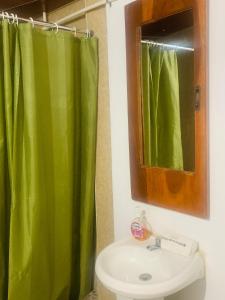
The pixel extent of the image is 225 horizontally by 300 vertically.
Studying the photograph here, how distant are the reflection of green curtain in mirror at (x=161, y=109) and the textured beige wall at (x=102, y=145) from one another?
0.88ft

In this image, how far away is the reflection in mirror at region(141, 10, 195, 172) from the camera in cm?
128

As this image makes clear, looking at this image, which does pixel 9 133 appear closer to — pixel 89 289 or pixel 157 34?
pixel 157 34

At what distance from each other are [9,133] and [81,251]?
0.85 m

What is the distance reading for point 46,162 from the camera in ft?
5.08

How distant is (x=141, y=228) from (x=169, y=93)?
2.27 ft

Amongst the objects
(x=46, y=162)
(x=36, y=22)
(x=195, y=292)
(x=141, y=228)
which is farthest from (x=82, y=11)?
(x=195, y=292)

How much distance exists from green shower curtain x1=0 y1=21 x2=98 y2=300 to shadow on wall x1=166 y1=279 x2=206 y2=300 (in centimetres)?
61

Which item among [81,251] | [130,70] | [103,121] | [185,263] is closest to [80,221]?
[81,251]

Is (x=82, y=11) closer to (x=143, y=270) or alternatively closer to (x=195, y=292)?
(x=143, y=270)

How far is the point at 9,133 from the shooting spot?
140cm

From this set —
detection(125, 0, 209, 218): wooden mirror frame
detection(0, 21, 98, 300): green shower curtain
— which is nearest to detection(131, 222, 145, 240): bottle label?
detection(125, 0, 209, 218): wooden mirror frame

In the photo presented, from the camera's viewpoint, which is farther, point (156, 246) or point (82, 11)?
point (82, 11)

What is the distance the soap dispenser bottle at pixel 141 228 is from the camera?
1.45 m

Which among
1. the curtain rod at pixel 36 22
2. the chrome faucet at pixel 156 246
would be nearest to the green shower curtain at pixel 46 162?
the curtain rod at pixel 36 22
